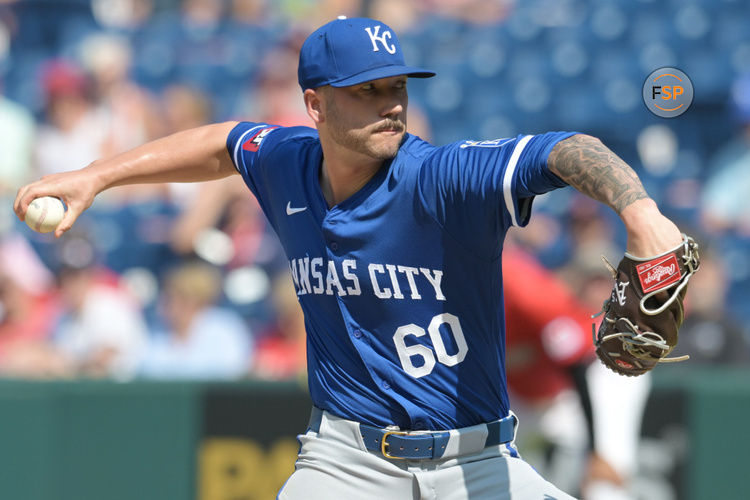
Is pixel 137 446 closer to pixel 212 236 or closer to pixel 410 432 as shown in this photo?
pixel 212 236

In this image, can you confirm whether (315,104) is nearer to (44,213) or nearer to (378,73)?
(378,73)

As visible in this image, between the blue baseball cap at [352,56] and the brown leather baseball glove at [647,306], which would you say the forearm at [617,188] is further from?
the blue baseball cap at [352,56]

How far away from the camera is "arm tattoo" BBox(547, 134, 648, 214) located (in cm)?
238

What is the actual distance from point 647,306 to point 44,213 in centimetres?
184

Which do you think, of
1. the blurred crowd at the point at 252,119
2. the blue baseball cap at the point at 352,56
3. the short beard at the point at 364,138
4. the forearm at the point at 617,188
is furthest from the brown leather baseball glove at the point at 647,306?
the blurred crowd at the point at 252,119

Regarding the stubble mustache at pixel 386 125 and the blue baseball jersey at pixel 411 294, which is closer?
the blue baseball jersey at pixel 411 294

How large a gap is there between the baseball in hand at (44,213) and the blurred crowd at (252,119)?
2952mm

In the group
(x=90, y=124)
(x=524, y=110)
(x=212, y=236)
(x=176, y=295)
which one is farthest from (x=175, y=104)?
(x=524, y=110)

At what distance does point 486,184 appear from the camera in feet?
8.80

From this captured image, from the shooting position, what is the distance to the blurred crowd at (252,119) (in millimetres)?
6570

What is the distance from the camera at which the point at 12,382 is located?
5.77m

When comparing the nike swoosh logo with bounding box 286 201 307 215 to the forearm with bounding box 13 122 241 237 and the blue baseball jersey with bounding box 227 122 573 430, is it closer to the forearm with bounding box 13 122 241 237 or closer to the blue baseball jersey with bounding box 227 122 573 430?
the blue baseball jersey with bounding box 227 122 573 430

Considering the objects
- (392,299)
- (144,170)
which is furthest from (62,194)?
(392,299)
